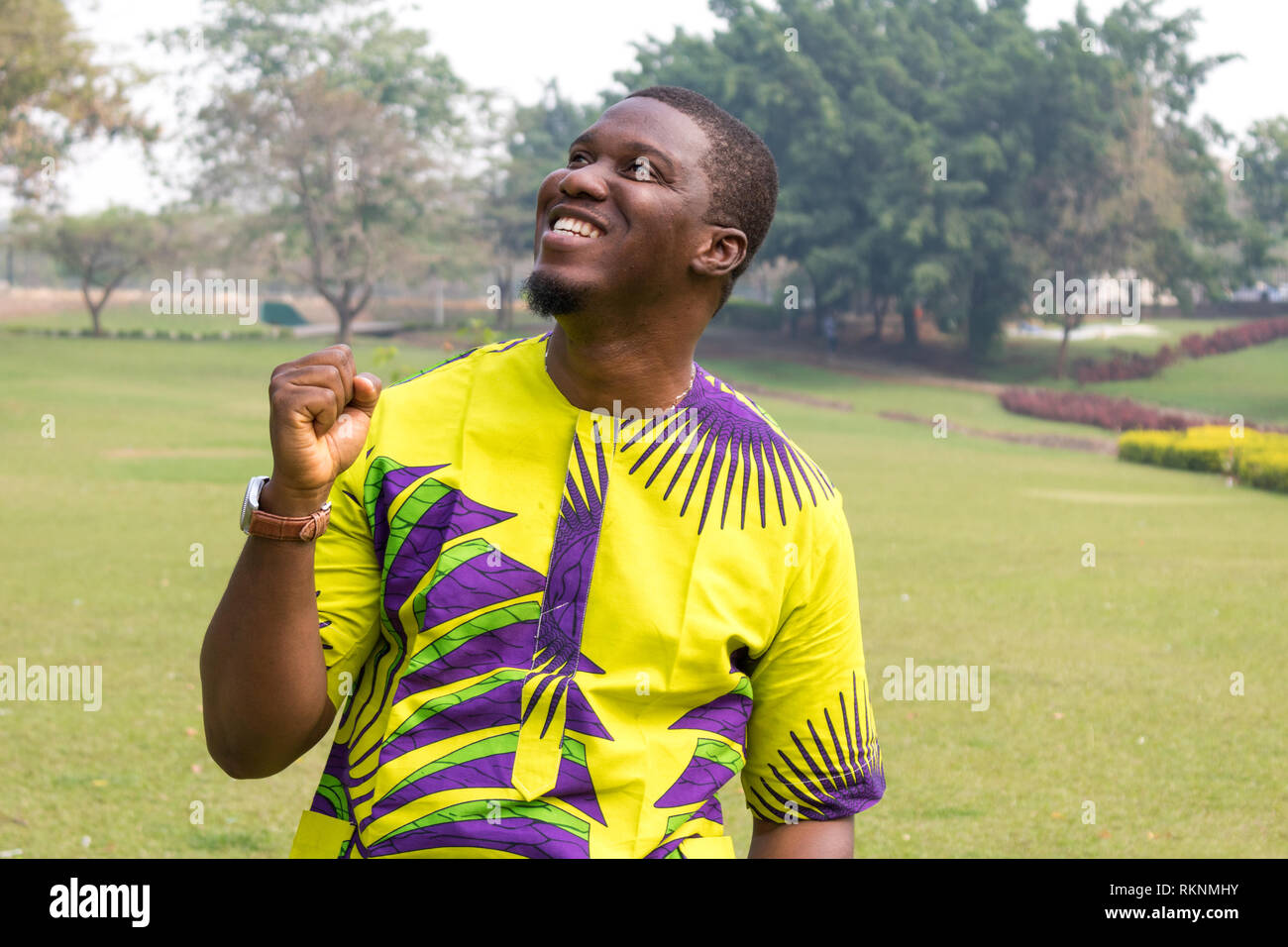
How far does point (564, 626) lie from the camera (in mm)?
2033

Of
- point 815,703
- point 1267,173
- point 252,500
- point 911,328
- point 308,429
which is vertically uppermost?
point 1267,173

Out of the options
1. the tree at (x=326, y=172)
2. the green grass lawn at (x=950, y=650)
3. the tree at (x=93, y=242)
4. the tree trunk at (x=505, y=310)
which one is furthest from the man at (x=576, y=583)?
the tree at (x=93, y=242)

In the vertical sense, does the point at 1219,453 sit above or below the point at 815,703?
below

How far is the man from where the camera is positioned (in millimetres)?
1949

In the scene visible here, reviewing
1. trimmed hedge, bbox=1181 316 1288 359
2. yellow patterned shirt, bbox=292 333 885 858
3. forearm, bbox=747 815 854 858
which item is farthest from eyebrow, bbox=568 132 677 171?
trimmed hedge, bbox=1181 316 1288 359

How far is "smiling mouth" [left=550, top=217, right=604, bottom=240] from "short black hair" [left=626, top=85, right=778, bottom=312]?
20 cm

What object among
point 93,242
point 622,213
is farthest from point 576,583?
point 93,242

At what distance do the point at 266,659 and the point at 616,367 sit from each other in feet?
2.26

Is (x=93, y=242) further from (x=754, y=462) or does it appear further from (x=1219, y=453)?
(x=754, y=462)

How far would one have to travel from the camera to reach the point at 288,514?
73.0 inches

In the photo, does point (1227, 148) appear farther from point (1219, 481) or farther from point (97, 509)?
point (97, 509)

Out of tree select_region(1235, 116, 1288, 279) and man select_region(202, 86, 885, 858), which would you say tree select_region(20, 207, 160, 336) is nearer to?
tree select_region(1235, 116, 1288, 279)

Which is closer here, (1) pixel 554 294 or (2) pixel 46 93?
(1) pixel 554 294

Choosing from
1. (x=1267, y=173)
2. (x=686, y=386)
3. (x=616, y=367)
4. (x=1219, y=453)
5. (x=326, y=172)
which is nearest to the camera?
(x=616, y=367)
